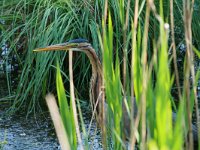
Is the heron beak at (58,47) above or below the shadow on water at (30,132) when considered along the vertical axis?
above

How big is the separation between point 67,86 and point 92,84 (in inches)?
50.3

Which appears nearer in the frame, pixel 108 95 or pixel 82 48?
pixel 108 95

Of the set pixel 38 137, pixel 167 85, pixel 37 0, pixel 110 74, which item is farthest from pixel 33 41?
pixel 167 85

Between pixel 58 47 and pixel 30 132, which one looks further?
pixel 30 132

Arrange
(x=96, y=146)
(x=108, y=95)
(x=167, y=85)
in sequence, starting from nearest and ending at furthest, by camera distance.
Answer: (x=167, y=85) < (x=108, y=95) < (x=96, y=146)

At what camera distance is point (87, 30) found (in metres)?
4.14

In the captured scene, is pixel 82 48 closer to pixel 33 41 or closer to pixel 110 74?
pixel 33 41

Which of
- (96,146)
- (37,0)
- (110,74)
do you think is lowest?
(96,146)

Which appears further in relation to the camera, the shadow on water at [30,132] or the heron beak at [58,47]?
the shadow on water at [30,132]

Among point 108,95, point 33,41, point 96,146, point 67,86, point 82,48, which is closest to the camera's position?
point 108,95

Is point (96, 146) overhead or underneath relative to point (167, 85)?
underneath

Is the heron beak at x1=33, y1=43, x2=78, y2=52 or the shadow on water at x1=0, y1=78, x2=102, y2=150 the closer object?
the heron beak at x1=33, y1=43, x2=78, y2=52

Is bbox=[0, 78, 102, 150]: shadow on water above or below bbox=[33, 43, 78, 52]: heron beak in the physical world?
below

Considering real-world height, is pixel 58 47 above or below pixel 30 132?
above
